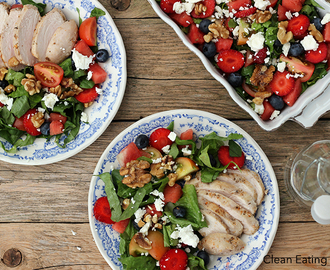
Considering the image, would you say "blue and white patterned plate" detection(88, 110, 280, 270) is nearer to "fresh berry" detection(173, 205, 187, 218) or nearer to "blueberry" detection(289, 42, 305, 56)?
"fresh berry" detection(173, 205, 187, 218)

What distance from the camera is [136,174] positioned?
169cm

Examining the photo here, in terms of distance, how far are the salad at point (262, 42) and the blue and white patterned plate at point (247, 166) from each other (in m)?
0.24

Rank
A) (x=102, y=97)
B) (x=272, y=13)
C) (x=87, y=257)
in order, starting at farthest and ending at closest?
1. (x=87, y=257)
2. (x=102, y=97)
3. (x=272, y=13)

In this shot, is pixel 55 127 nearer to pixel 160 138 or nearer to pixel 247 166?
pixel 160 138

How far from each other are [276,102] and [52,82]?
51.0 inches

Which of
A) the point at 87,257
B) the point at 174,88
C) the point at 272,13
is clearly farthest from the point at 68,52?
the point at 87,257

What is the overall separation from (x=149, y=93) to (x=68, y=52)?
0.55m

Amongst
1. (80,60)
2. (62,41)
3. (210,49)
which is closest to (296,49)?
(210,49)

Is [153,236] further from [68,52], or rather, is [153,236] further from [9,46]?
[9,46]

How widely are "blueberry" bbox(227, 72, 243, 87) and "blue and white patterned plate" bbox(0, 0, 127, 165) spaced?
61 cm

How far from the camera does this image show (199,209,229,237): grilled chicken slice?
1670mm

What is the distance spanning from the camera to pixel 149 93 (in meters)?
1.86

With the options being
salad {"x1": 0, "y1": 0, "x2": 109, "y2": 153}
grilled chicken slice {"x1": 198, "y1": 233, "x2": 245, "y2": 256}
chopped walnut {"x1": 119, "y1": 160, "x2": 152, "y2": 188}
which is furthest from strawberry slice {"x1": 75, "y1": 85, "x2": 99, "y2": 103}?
grilled chicken slice {"x1": 198, "y1": 233, "x2": 245, "y2": 256}

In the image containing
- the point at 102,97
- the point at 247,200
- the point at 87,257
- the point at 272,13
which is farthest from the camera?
the point at 87,257
